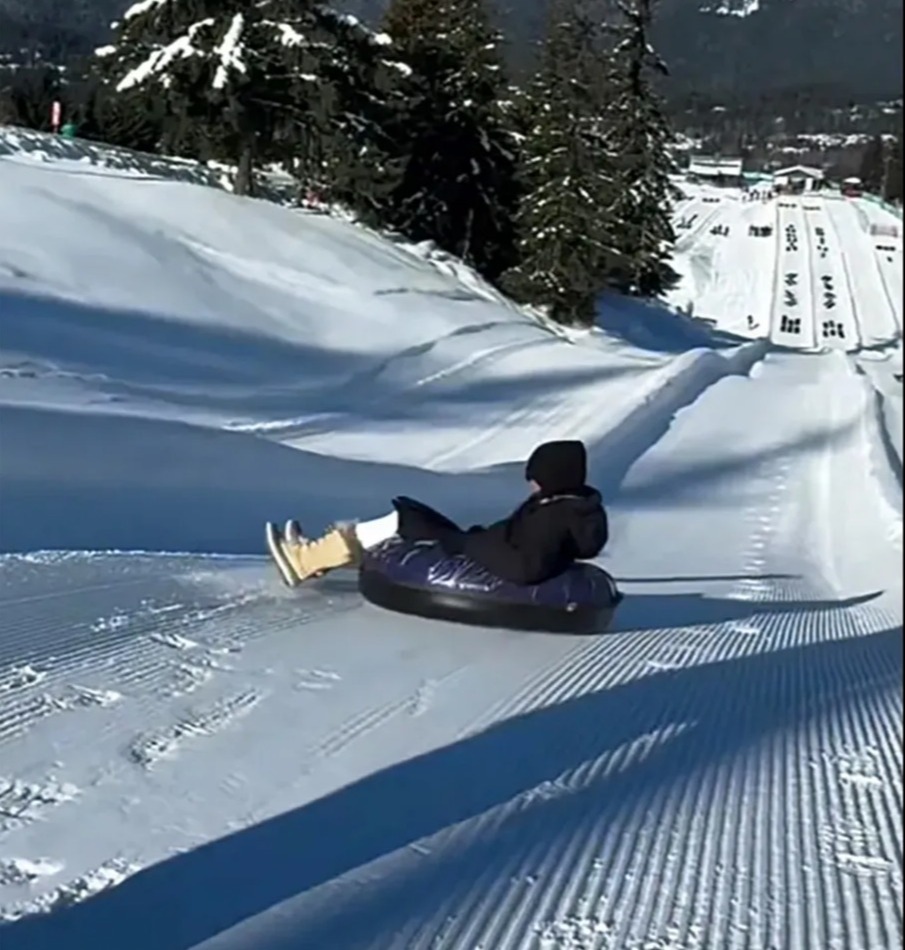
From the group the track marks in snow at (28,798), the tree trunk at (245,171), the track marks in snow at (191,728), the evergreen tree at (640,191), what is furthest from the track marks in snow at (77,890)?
the tree trunk at (245,171)

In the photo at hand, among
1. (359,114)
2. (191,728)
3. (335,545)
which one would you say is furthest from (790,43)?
(359,114)

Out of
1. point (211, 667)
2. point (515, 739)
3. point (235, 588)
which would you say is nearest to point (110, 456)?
point (235, 588)

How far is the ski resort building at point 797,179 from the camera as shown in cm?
145

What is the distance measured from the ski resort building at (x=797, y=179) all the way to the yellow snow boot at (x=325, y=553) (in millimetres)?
4429

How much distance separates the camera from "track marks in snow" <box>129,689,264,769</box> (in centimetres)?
385

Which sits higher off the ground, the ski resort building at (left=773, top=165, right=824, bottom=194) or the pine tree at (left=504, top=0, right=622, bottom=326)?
the pine tree at (left=504, top=0, right=622, bottom=326)

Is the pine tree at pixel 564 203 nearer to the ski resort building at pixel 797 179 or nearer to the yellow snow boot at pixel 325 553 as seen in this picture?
the yellow snow boot at pixel 325 553

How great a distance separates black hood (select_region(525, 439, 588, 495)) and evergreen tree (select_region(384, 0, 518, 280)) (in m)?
22.4

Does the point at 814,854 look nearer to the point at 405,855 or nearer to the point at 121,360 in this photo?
the point at 405,855

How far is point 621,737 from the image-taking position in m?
4.39

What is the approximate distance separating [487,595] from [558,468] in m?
0.63

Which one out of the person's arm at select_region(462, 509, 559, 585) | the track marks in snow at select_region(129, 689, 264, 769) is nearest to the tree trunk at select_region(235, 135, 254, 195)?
the person's arm at select_region(462, 509, 559, 585)

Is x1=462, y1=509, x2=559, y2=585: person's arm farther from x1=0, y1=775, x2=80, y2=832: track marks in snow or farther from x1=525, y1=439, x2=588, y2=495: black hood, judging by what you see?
x1=0, y1=775, x2=80, y2=832: track marks in snow

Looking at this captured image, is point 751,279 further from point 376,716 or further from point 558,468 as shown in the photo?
point 376,716
